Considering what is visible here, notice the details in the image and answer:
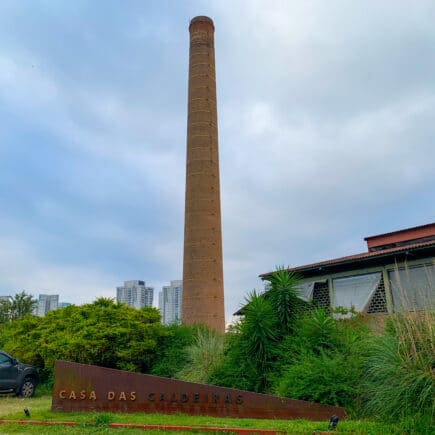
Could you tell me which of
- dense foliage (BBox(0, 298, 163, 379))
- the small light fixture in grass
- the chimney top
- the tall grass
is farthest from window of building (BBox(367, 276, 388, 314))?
the chimney top

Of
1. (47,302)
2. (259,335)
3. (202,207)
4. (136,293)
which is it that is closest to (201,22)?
(202,207)

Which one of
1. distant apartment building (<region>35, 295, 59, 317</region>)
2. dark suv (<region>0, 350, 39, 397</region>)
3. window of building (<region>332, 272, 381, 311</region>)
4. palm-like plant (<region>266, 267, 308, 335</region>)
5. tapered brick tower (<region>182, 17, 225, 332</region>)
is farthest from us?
distant apartment building (<region>35, 295, 59, 317</region>)

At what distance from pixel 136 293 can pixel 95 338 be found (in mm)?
87372

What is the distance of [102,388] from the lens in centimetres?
845

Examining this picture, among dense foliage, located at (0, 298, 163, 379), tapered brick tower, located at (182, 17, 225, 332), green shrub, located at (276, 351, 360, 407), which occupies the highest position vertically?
tapered brick tower, located at (182, 17, 225, 332)

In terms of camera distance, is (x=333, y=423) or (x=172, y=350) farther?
(x=172, y=350)

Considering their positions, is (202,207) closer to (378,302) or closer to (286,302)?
(378,302)

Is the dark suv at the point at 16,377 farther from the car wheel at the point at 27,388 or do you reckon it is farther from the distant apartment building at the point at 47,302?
the distant apartment building at the point at 47,302

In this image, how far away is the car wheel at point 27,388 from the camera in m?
13.1

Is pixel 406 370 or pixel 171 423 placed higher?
pixel 406 370

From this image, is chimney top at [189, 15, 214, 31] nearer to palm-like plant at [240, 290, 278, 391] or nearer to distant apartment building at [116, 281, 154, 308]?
palm-like plant at [240, 290, 278, 391]

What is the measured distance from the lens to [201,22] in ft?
104

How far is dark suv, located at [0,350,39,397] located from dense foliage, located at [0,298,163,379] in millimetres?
695

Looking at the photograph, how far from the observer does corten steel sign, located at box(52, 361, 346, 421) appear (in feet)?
24.9
